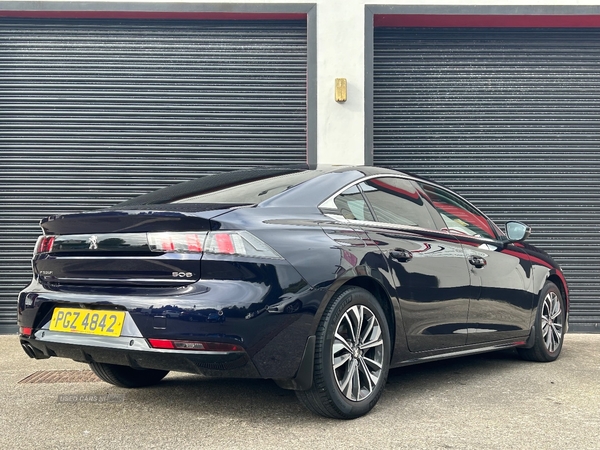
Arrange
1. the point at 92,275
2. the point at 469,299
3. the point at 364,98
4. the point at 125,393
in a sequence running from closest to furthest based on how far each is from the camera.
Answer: the point at 92,275 < the point at 125,393 < the point at 469,299 < the point at 364,98

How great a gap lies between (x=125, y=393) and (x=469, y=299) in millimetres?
2333

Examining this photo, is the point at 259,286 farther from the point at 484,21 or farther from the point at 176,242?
the point at 484,21

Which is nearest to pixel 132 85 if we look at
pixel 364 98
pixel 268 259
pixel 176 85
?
pixel 176 85

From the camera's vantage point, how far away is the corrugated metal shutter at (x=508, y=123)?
8391 mm

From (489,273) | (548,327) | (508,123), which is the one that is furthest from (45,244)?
(508,123)

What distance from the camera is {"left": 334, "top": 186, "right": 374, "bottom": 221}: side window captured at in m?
3.96

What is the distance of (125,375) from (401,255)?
1913 millimetres

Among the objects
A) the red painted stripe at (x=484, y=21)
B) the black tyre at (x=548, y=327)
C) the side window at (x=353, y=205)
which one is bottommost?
the black tyre at (x=548, y=327)

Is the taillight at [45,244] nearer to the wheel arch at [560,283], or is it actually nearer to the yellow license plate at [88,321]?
the yellow license plate at [88,321]

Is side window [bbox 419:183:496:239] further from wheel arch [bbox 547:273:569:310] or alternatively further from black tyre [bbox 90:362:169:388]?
black tyre [bbox 90:362:169:388]

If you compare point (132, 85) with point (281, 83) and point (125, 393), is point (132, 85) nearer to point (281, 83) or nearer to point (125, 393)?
point (281, 83)

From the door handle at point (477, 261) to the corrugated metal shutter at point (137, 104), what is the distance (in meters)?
3.67

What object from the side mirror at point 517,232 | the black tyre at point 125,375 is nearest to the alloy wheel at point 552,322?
the side mirror at point 517,232

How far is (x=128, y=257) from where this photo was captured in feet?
11.2
